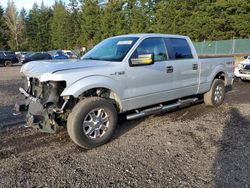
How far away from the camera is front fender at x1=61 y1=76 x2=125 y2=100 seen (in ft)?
16.4

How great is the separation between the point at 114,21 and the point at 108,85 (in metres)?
53.5

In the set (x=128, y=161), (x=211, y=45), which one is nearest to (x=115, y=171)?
(x=128, y=161)

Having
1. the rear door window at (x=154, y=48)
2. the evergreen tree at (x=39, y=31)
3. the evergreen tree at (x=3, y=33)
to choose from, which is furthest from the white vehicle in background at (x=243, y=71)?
the evergreen tree at (x=39, y=31)

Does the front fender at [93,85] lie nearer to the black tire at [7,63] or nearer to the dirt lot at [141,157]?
the dirt lot at [141,157]

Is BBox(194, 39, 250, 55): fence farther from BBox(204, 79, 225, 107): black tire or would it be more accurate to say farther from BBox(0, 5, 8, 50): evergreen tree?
BBox(0, 5, 8, 50): evergreen tree

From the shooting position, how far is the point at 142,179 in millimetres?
4078

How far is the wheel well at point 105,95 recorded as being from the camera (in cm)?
549

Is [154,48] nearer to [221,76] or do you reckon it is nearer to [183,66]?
[183,66]

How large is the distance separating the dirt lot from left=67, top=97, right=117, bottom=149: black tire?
15 centimetres

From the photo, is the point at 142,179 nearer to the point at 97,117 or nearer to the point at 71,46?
the point at 97,117

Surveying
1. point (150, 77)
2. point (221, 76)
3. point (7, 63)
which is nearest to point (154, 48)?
point (150, 77)

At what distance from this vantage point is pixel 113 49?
20.7 ft

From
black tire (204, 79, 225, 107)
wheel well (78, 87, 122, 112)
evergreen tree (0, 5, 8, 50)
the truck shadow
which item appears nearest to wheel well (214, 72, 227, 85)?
black tire (204, 79, 225, 107)

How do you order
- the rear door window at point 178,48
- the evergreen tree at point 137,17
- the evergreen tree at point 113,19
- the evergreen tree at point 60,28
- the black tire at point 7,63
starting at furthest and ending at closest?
the evergreen tree at point 60,28 → the evergreen tree at point 113,19 → the evergreen tree at point 137,17 → the black tire at point 7,63 → the rear door window at point 178,48
